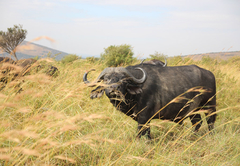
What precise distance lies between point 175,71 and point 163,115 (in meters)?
1.02

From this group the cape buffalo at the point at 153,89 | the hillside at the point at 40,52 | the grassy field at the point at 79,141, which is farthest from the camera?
the cape buffalo at the point at 153,89

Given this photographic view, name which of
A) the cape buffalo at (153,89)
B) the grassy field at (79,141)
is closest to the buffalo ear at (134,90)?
the cape buffalo at (153,89)

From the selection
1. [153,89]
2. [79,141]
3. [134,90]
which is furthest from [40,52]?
[79,141]

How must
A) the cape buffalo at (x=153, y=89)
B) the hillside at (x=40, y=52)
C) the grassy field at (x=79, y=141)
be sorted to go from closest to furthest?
the grassy field at (x=79, y=141)
the hillside at (x=40, y=52)
the cape buffalo at (x=153, y=89)

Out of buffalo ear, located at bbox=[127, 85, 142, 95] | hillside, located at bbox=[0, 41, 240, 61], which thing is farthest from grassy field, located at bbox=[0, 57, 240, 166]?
buffalo ear, located at bbox=[127, 85, 142, 95]

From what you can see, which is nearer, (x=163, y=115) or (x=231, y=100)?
(x=163, y=115)

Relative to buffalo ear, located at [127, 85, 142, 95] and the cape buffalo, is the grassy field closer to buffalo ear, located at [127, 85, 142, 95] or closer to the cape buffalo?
the cape buffalo

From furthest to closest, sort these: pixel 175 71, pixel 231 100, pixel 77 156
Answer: pixel 231 100 → pixel 175 71 → pixel 77 156

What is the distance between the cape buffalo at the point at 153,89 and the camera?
3098 mm

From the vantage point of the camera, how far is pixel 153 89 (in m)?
3.46

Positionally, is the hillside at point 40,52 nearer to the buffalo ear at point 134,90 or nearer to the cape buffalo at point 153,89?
the cape buffalo at point 153,89

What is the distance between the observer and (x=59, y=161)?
79.7 inches

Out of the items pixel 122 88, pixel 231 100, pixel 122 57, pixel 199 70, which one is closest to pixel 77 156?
pixel 122 88

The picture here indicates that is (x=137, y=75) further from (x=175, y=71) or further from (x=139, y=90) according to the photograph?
(x=175, y=71)
